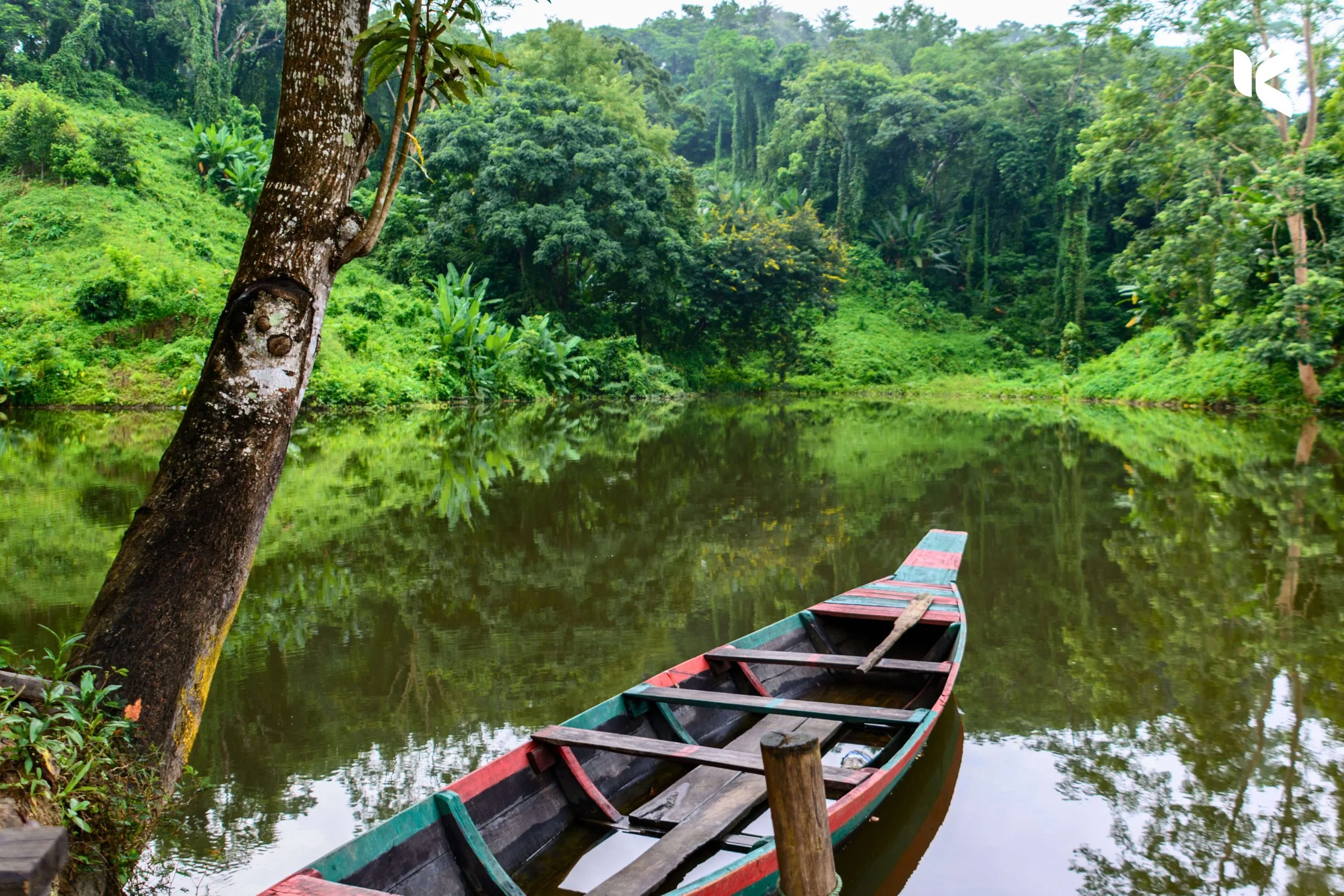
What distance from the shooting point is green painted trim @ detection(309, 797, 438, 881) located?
2059 millimetres

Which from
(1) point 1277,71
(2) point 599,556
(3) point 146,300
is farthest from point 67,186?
(1) point 1277,71

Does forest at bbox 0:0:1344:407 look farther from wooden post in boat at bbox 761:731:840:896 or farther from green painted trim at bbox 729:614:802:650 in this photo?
wooden post in boat at bbox 761:731:840:896

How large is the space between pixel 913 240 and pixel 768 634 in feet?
95.8

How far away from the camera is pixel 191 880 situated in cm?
269

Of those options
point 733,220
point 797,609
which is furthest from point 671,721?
point 733,220

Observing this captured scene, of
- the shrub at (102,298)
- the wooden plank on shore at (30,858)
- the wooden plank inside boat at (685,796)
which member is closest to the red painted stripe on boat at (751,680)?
the wooden plank inside boat at (685,796)

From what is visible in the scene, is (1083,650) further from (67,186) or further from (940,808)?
(67,186)

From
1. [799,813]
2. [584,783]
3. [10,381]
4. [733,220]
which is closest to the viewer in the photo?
[799,813]

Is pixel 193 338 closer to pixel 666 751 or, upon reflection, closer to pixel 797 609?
pixel 797 609

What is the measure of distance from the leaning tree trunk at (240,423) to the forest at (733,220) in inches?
259

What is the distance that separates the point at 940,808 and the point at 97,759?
2.48 m

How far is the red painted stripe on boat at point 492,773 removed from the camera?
2480 millimetres

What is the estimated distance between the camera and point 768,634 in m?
4.14

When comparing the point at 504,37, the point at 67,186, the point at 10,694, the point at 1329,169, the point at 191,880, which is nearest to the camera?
the point at 10,694
